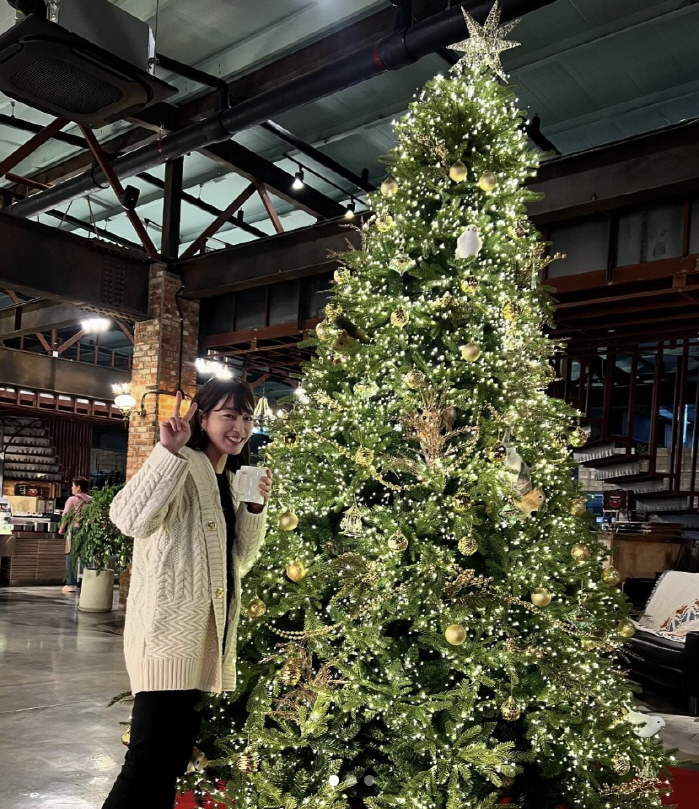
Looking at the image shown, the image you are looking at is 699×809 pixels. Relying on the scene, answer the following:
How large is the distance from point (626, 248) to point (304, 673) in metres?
5.05

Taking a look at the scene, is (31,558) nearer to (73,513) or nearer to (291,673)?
(73,513)

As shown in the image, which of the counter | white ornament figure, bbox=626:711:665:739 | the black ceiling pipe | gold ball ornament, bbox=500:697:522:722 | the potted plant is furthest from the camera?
the counter

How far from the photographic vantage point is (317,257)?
24.7 feet

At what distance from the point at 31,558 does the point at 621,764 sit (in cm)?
1100

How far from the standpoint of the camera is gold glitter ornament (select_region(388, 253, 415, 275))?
2.48m

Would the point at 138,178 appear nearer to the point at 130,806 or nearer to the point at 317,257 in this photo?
the point at 317,257

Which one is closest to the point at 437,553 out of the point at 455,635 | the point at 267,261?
the point at 455,635

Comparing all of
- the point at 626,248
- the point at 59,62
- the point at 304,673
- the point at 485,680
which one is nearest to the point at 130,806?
the point at 304,673

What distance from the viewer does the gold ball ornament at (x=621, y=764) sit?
2262mm

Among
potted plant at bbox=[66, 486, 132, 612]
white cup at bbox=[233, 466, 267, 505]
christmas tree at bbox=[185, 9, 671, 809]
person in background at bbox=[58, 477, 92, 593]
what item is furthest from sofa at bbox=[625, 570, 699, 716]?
person in background at bbox=[58, 477, 92, 593]

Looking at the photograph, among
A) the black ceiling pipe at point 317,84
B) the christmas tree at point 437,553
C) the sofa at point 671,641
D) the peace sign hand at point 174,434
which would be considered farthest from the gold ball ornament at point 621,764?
the black ceiling pipe at point 317,84

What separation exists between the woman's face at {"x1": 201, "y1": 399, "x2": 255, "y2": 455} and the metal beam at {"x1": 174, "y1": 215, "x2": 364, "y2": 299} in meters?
5.16

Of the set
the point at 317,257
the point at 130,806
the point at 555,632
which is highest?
the point at 317,257

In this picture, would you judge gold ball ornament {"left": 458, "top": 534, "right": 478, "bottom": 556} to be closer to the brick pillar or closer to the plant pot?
the brick pillar
